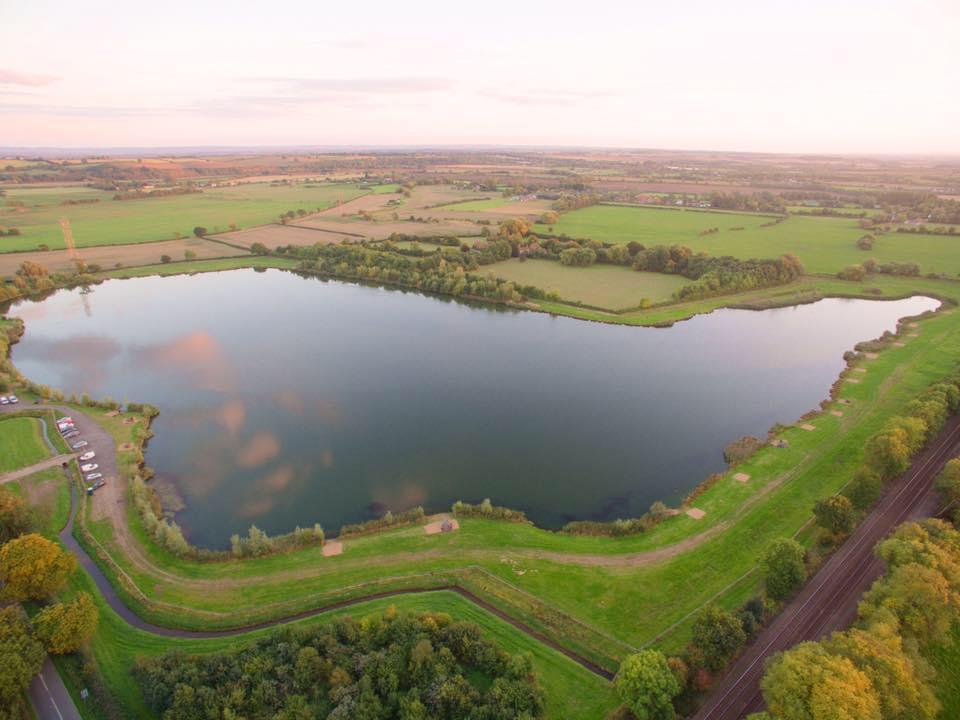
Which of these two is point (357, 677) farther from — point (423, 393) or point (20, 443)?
point (20, 443)

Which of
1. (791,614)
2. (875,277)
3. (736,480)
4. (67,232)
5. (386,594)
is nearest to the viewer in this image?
(791,614)

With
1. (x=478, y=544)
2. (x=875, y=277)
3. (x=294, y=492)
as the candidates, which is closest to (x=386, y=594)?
(x=478, y=544)

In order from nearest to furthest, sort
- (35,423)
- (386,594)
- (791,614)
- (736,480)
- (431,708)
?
(431,708), (791,614), (386,594), (736,480), (35,423)

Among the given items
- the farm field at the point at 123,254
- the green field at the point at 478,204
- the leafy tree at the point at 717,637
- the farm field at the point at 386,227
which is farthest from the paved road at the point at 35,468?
the green field at the point at 478,204

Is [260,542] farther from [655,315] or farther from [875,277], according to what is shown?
[875,277]

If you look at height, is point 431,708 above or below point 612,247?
below

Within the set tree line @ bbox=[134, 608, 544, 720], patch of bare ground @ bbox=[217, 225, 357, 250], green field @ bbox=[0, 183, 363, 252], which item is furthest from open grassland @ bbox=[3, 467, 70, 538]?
green field @ bbox=[0, 183, 363, 252]

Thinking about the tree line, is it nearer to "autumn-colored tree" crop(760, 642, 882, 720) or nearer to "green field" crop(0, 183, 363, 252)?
"autumn-colored tree" crop(760, 642, 882, 720)

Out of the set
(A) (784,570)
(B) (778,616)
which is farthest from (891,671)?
(A) (784,570)
